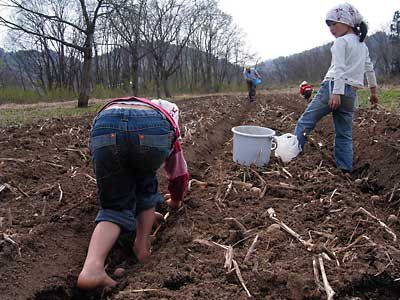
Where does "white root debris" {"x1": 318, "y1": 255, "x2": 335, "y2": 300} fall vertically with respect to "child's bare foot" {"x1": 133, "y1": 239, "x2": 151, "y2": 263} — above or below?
above

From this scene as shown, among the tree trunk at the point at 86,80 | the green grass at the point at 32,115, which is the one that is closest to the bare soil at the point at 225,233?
the green grass at the point at 32,115

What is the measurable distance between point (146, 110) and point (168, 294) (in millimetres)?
1196

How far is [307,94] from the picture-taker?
780cm

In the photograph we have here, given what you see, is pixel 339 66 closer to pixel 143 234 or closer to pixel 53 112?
pixel 143 234

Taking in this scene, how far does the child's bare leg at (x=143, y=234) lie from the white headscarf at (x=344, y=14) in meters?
3.16

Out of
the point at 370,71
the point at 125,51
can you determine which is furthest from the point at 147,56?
the point at 370,71

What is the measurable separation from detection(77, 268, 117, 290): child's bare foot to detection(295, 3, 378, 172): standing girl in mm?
3342

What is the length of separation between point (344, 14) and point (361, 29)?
31cm

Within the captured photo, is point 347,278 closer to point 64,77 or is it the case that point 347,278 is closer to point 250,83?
point 250,83

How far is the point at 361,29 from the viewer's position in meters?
4.59

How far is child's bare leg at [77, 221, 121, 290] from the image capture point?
225 cm

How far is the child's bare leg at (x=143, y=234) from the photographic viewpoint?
8.71 ft

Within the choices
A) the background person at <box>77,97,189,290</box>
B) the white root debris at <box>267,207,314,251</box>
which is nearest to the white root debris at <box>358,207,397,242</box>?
the white root debris at <box>267,207,314,251</box>

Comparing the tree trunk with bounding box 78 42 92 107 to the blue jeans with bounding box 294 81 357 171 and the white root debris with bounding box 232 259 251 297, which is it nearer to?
the blue jeans with bounding box 294 81 357 171
